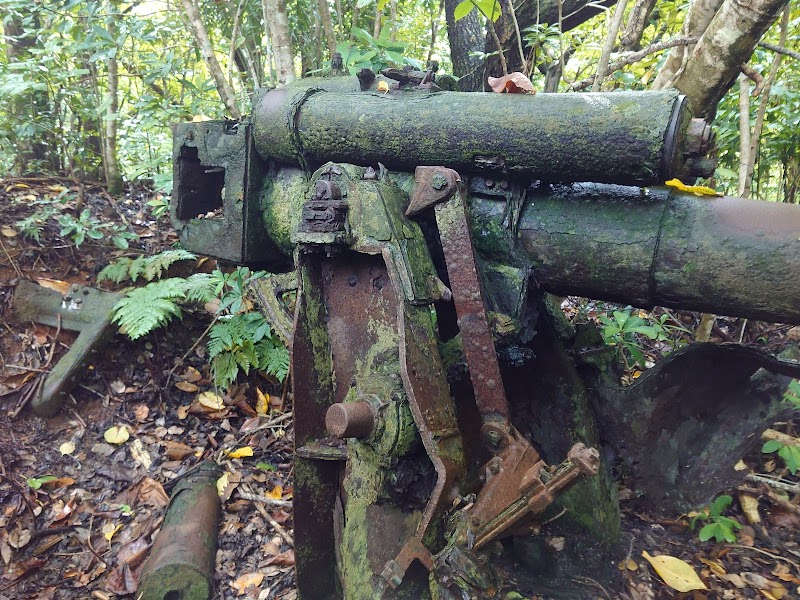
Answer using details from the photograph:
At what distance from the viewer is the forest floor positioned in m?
2.96

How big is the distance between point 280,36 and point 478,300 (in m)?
2.95

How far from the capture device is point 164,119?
16.5 feet

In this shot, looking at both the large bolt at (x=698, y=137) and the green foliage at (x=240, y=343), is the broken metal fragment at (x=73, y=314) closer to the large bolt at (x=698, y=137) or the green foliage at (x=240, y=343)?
the green foliage at (x=240, y=343)

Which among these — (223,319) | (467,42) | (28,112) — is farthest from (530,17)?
(28,112)

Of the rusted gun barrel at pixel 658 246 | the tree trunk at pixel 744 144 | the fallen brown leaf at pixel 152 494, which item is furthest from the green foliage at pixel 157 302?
the tree trunk at pixel 744 144

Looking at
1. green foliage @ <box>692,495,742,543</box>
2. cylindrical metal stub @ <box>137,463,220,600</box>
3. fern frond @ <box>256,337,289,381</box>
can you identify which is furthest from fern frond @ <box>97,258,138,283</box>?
green foliage @ <box>692,495,742,543</box>

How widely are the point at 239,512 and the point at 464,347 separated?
6.40ft

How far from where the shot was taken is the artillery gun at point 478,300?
222 cm

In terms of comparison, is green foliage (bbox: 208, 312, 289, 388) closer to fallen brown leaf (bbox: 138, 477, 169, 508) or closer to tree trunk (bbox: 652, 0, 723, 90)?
fallen brown leaf (bbox: 138, 477, 169, 508)

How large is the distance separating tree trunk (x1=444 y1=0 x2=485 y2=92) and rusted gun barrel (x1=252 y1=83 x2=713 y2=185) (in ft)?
11.1

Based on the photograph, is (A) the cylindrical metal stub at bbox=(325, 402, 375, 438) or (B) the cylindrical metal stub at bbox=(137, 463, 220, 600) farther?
(B) the cylindrical metal stub at bbox=(137, 463, 220, 600)

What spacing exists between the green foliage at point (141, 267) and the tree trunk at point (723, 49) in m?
3.53

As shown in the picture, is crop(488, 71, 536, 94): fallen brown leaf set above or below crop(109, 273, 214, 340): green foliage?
above

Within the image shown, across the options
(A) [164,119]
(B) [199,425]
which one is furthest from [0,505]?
(A) [164,119]
